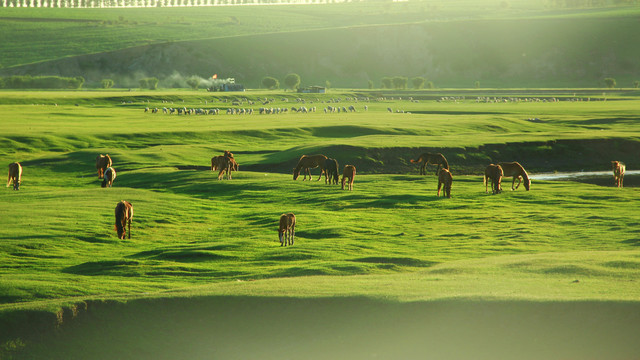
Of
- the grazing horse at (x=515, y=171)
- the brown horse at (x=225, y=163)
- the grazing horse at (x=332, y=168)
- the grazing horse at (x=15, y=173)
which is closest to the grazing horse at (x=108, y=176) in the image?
the grazing horse at (x=15, y=173)

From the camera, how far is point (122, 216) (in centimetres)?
2675

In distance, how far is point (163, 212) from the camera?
107 feet

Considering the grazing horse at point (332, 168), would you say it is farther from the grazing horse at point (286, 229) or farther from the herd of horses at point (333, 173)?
the grazing horse at point (286, 229)

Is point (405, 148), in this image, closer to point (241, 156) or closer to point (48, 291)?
point (241, 156)

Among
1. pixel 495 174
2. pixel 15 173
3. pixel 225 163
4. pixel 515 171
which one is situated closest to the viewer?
pixel 495 174

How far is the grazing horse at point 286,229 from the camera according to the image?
2556cm

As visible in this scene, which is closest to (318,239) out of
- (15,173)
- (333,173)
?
(333,173)

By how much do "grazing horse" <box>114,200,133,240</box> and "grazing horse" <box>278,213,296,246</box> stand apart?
19.6 ft

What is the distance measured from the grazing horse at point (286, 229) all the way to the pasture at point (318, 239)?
28.3 inches

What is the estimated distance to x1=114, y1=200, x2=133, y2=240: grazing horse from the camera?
2661cm

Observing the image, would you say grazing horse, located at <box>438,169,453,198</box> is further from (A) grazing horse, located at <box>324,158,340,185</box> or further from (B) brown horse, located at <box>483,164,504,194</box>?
(A) grazing horse, located at <box>324,158,340,185</box>

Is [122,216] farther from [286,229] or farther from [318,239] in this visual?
[318,239]

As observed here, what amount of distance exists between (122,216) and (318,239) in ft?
24.6

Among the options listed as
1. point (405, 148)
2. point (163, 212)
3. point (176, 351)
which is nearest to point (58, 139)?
point (405, 148)
